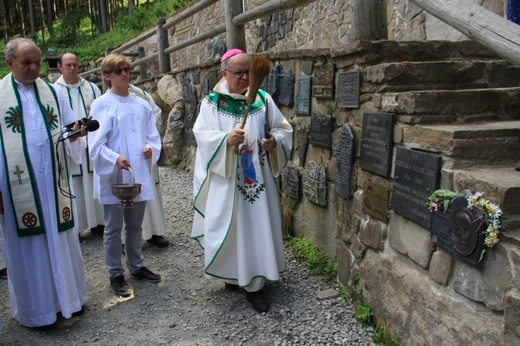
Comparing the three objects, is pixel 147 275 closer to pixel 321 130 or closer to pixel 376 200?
pixel 321 130

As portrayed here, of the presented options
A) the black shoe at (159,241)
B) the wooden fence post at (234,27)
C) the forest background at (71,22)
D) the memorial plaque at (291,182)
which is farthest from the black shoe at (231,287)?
the forest background at (71,22)

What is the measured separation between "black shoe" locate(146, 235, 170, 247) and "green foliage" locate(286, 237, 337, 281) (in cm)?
133

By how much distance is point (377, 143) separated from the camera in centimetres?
306

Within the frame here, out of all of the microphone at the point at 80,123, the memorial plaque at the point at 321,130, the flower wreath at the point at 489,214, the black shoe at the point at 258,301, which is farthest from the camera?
the memorial plaque at the point at 321,130

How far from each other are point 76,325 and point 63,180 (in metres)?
1.07

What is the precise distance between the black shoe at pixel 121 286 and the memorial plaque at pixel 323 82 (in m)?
2.29

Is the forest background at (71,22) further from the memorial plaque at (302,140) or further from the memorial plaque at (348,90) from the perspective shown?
the memorial plaque at (348,90)

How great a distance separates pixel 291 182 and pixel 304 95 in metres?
0.93

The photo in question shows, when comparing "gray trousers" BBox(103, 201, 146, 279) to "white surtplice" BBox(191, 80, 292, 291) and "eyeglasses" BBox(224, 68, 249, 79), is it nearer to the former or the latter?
"white surtplice" BBox(191, 80, 292, 291)

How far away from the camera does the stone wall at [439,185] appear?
2.13m

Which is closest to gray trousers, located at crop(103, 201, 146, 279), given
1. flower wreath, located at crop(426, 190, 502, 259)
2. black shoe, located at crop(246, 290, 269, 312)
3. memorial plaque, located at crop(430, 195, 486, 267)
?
black shoe, located at crop(246, 290, 269, 312)

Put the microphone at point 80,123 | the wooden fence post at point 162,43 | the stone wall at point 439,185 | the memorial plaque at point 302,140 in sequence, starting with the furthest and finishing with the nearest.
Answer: the wooden fence post at point 162,43 → the memorial plaque at point 302,140 → the microphone at point 80,123 → the stone wall at point 439,185

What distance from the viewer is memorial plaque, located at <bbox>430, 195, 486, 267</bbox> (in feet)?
6.91

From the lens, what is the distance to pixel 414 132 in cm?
270
